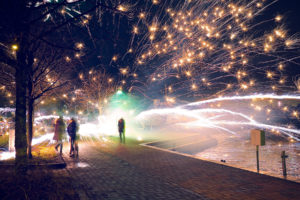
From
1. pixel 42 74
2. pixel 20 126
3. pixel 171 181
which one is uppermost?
pixel 42 74

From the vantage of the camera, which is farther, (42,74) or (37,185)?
(42,74)

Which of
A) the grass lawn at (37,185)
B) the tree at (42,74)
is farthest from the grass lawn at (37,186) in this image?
the tree at (42,74)

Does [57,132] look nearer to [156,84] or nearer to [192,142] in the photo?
[192,142]

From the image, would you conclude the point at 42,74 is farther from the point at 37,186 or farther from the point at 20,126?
the point at 37,186

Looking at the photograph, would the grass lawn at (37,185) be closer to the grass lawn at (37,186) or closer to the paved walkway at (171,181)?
the grass lawn at (37,186)

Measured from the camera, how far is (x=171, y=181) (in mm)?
6949

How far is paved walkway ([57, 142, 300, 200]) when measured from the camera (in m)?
5.79

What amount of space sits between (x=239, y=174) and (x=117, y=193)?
13.8 feet

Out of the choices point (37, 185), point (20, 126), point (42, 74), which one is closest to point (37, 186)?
point (37, 185)

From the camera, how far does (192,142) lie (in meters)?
18.8

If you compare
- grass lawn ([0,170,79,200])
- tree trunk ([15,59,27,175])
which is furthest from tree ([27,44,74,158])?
grass lawn ([0,170,79,200])

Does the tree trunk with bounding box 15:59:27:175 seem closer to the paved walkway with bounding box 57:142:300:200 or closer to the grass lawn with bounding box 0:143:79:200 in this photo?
the grass lawn with bounding box 0:143:79:200

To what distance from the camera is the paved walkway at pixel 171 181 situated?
5.79m

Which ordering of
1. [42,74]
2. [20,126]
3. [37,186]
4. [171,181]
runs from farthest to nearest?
[42,74]
[20,126]
[171,181]
[37,186]
